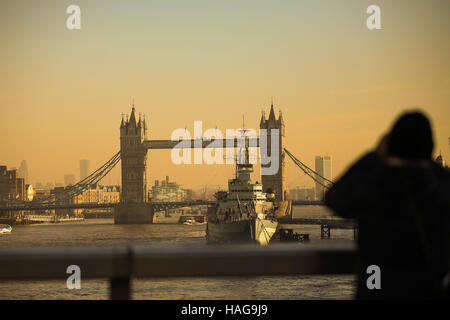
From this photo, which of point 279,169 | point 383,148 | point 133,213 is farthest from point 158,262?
point 279,169

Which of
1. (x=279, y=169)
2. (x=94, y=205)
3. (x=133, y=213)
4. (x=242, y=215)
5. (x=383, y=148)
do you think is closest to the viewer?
(x=383, y=148)

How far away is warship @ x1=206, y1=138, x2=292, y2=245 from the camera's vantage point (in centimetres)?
4484

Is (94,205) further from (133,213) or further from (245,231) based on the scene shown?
(245,231)

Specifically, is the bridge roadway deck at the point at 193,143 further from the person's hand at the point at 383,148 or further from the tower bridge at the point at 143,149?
the person's hand at the point at 383,148

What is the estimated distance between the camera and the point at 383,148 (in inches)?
85.3

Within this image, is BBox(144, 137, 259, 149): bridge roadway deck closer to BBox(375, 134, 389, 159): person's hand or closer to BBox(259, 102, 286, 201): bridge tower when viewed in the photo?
BBox(259, 102, 286, 201): bridge tower

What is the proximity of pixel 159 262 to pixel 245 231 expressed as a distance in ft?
139

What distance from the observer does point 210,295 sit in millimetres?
22344

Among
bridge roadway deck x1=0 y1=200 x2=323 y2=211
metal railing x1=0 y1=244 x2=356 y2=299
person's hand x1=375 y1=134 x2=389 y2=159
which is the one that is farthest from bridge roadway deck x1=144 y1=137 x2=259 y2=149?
person's hand x1=375 y1=134 x2=389 y2=159

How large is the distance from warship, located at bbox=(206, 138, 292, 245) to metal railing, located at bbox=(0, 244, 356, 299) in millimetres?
41607

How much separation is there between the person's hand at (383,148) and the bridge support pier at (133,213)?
101 metres

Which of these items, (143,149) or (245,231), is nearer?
(245,231)

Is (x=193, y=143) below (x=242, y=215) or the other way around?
the other way around
